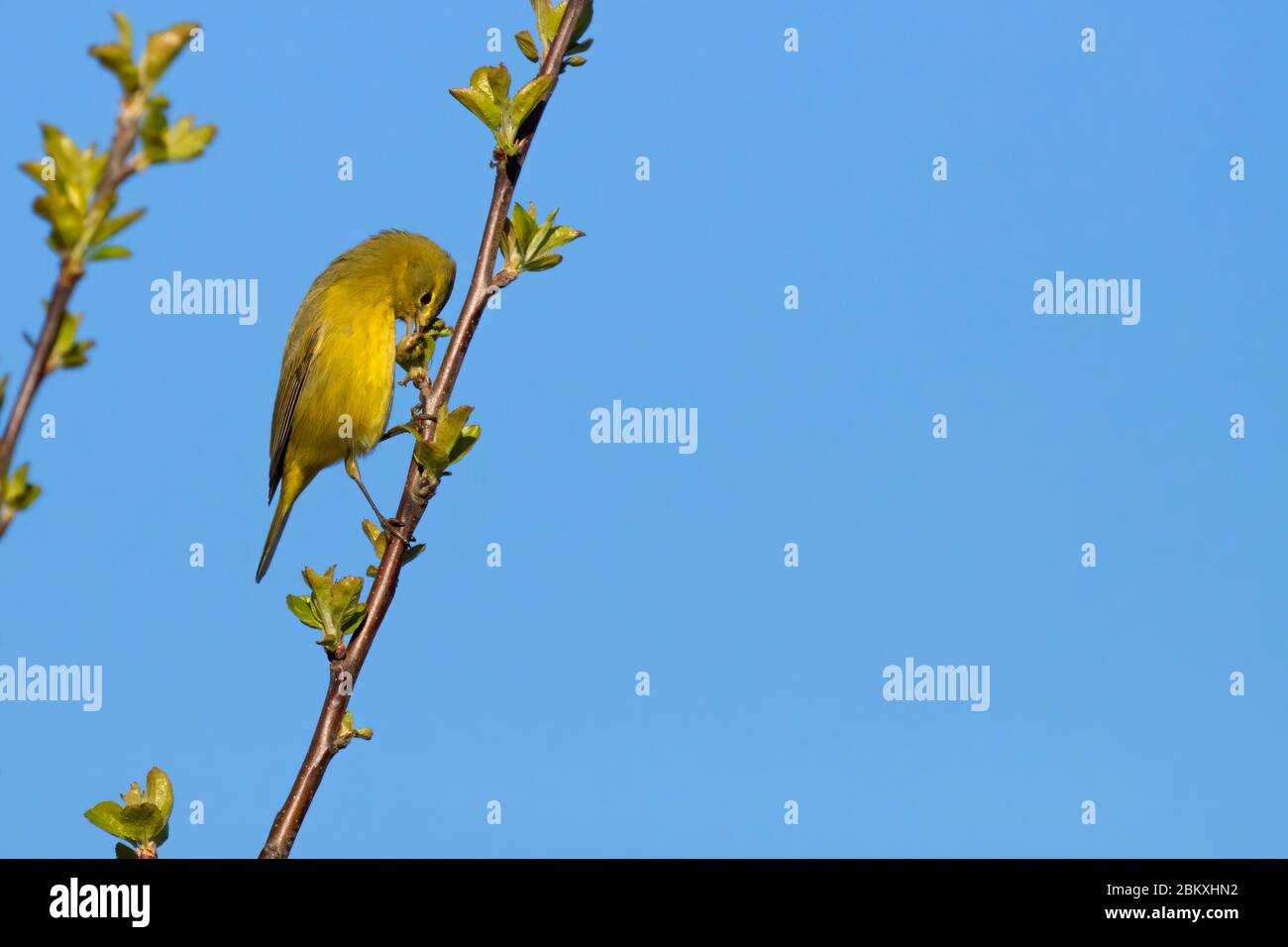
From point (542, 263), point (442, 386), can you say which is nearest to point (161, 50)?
point (442, 386)

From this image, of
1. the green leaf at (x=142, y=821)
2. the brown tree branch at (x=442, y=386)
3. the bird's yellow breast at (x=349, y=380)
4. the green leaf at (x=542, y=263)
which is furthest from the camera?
the bird's yellow breast at (x=349, y=380)

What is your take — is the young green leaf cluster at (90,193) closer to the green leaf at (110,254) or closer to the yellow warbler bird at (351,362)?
the green leaf at (110,254)

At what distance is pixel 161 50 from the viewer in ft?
5.67

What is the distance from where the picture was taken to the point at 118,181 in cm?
172

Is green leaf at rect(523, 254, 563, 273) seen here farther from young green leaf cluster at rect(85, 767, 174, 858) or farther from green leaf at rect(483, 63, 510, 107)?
young green leaf cluster at rect(85, 767, 174, 858)

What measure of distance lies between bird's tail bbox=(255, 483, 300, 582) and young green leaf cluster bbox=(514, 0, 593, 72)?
4.85 meters

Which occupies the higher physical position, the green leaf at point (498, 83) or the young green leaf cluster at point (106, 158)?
the green leaf at point (498, 83)

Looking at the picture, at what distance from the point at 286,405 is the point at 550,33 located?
4.80m

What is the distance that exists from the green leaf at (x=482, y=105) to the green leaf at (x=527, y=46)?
29 centimetres

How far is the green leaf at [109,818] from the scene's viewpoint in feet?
10.1

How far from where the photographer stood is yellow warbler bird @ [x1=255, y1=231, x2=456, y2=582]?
25.0 feet

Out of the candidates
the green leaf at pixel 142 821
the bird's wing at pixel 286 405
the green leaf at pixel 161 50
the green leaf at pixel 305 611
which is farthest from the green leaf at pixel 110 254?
the bird's wing at pixel 286 405
